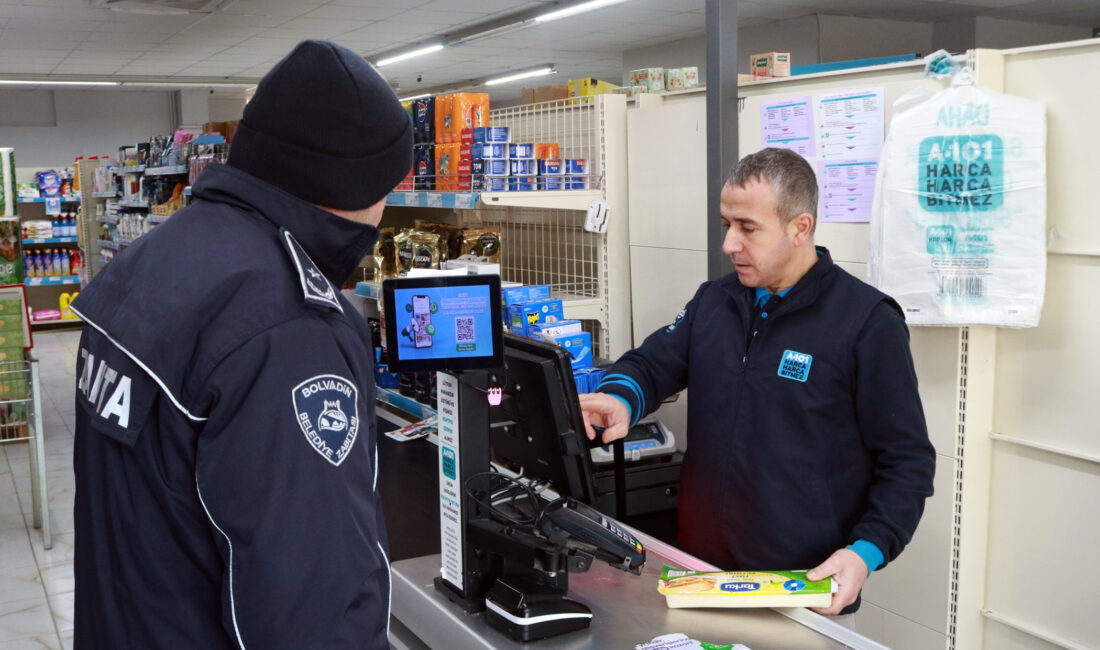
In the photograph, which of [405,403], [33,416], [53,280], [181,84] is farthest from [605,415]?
[181,84]

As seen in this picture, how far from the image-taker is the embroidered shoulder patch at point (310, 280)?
108cm

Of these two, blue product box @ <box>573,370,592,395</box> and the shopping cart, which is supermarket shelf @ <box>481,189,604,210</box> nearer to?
blue product box @ <box>573,370,592,395</box>

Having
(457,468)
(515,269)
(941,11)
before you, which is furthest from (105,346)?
(941,11)

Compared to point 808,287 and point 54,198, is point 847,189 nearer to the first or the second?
point 808,287

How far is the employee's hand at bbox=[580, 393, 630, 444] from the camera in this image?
2127mm

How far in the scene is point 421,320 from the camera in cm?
151

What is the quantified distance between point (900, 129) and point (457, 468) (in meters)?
1.82

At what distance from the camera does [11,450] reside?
7.00 meters

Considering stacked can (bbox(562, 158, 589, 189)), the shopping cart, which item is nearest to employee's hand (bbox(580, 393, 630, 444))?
stacked can (bbox(562, 158, 589, 189))

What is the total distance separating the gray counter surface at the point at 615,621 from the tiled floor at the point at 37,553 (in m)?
2.77

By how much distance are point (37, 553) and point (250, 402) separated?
4648 mm

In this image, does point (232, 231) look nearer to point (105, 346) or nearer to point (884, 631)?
point (105, 346)

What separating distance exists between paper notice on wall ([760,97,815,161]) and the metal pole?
0.10 meters

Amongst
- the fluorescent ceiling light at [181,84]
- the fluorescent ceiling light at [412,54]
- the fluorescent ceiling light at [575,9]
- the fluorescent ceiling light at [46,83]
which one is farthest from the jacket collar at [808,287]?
the fluorescent ceiling light at [46,83]
